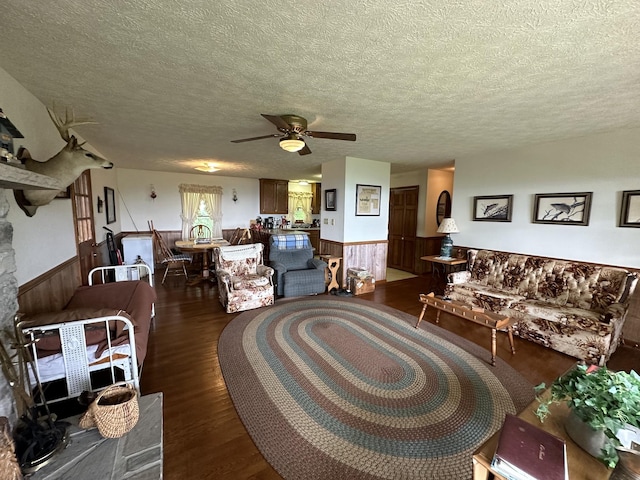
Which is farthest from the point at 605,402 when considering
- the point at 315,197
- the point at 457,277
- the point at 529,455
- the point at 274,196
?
the point at 315,197

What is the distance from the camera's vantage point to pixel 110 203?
5.18 meters

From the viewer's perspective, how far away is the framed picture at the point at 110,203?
489 centimetres

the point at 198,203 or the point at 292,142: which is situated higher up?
the point at 292,142

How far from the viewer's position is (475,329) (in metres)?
3.30

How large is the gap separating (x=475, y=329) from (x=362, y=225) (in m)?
2.48

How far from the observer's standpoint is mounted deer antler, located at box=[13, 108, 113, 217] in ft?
6.07

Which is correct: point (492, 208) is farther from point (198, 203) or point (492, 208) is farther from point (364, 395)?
point (198, 203)

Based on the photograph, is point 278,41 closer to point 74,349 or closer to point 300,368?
point 74,349

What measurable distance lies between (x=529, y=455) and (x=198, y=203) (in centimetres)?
741

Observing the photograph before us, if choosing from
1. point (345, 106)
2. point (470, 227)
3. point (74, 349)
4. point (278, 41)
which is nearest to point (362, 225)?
point (470, 227)

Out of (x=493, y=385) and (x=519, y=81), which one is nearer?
(x=519, y=81)

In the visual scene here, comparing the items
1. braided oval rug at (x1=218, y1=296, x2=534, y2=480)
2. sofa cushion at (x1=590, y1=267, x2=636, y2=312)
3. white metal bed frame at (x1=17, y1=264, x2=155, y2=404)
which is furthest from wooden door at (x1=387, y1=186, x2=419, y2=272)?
white metal bed frame at (x1=17, y1=264, x2=155, y2=404)

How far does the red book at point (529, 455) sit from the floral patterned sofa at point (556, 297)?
239cm

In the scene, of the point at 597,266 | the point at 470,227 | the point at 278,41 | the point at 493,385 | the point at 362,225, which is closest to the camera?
the point at 278,41
